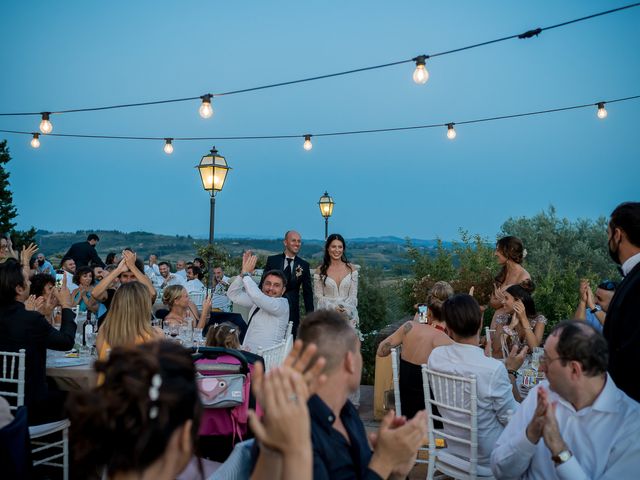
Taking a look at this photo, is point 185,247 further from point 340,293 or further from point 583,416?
point 583,416

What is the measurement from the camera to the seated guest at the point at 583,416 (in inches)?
78.8

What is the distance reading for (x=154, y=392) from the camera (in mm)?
1185

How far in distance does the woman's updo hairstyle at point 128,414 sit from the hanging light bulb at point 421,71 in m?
5.12

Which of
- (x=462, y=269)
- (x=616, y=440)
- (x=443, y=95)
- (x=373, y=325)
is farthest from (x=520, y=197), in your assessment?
(x=616, y=440)

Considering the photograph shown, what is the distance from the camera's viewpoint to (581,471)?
6.51 ft

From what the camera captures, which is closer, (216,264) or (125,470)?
(125,470)

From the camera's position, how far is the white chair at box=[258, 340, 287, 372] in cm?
385

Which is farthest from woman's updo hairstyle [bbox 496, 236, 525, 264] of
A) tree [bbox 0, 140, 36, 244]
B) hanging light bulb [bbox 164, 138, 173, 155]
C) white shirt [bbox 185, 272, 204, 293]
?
tree [bbox 0, 140, 36, 244]

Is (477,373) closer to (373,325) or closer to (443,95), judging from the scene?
(373,325)

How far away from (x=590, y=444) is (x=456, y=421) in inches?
44.2

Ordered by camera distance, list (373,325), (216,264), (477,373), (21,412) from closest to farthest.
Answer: (21,412)
(477,373)
(216,264)
(373,325)

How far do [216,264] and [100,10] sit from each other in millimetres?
9986

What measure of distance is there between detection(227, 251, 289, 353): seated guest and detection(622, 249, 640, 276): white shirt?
3.02m

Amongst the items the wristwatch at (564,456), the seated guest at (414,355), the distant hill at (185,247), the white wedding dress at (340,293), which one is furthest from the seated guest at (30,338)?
the distant hill at (185,247)
